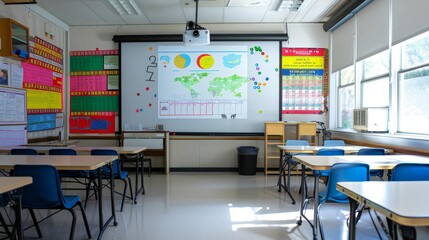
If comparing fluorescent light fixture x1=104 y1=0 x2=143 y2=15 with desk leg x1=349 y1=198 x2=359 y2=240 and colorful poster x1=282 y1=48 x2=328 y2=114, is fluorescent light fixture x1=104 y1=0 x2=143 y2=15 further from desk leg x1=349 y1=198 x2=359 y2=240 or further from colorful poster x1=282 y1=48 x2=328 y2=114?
desk leg x1=349 y1=198 x2=359 y2=240

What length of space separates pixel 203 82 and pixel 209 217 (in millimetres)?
3845

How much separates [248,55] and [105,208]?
459 centimetres

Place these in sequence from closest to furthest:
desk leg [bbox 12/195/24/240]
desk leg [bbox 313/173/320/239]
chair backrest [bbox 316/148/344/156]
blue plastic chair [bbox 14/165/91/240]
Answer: desk leg [bbox 12/195/24/240], blue plastic chair [bbox 14/165/91/240], desk leg [bbox 313/173/320/239], chair backrest [bbox 316/148/344/156]

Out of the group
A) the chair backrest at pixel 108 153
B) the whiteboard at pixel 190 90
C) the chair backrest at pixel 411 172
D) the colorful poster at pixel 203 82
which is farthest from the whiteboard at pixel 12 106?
the chair backrest at pixel 411 172

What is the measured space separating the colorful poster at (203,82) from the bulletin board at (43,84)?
2274mm

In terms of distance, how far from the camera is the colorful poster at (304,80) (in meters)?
6.95

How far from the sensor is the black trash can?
21.5 ft

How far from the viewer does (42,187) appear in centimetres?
261

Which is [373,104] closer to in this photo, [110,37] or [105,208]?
[105,208]

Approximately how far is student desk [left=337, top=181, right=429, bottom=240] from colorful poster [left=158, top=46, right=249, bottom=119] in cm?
492

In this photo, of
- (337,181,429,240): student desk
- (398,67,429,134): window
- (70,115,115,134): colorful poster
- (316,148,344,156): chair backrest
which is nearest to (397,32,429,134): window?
(398,67,429,134): window

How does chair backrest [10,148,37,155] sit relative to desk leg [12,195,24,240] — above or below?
above

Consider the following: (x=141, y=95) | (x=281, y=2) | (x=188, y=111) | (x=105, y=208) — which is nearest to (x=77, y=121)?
(x=141, y=95)

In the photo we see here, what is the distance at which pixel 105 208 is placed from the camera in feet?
13.7
